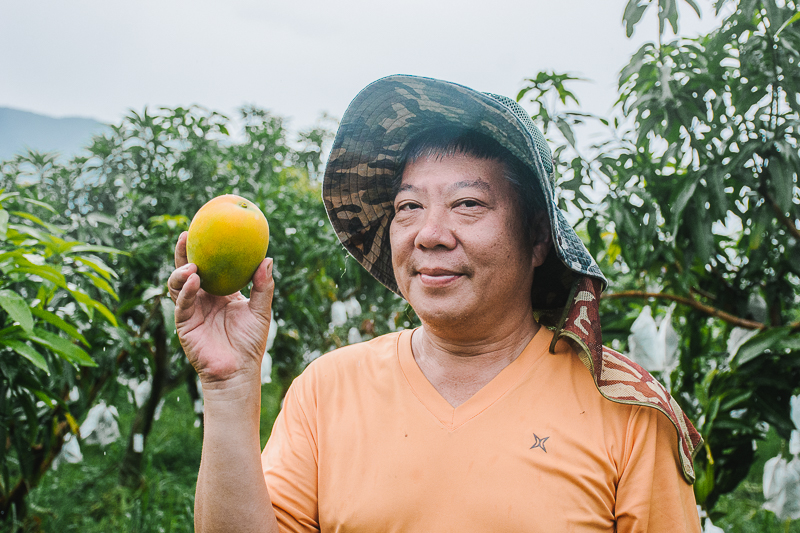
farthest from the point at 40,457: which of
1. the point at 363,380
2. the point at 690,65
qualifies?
the point at 690,65

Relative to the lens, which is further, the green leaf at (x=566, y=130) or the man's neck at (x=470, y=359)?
the green leaf at (x=566, y=130)

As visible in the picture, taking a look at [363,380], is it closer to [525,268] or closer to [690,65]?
[525,268]

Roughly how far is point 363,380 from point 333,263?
Answer: 1925 millimetres

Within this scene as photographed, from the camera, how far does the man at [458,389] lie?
0.95 meters

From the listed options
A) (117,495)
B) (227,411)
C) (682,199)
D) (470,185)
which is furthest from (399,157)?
(117,495)

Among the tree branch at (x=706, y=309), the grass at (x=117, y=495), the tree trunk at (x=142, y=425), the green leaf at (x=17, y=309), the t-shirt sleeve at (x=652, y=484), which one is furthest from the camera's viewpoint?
the tree trunk at (x=142, y=425)

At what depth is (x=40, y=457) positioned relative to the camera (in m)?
2.22

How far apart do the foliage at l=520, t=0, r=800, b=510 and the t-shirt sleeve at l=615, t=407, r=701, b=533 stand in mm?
653

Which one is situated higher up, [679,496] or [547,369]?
[547,369]

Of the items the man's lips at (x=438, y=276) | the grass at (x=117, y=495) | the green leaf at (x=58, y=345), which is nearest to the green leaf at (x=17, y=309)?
the green leaf at (x=58, y=345)

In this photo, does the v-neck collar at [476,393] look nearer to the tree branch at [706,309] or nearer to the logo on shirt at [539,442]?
the logo on shirt at [539,442]

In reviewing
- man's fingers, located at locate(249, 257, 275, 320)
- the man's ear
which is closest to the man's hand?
man's fingers, located at locate(249, 257, 275, 320)

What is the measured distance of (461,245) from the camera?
3.51 ft

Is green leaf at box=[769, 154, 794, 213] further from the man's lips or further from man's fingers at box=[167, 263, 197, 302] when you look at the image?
man's fingers at box=[167, 263, 197, 302]
